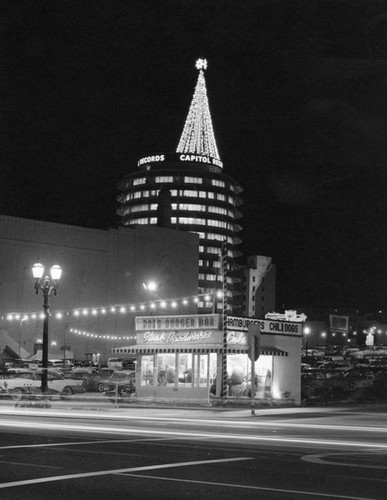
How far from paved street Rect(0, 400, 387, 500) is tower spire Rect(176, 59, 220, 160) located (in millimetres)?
126954

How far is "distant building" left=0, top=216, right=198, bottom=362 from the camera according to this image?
10100 cm

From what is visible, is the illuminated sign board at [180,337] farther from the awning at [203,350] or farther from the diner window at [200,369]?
the diner window at [200,369]

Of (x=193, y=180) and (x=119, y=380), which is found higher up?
(x=193, y=180)

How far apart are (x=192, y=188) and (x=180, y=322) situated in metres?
114

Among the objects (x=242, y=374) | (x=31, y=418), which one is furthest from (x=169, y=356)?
(x=31, y=418)

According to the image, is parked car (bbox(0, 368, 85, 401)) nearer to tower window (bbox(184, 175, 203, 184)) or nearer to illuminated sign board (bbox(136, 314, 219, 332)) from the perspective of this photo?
illuminated sign board (bbox(136, 314, 219, 332))

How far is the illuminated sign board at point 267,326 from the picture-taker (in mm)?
38219

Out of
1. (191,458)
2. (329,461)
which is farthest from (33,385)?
(329,461)

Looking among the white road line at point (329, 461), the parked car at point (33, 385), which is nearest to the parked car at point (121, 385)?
the parked car at point (33, 385)

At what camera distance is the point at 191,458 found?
15.1 metres

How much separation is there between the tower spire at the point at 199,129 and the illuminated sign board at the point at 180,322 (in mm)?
109223

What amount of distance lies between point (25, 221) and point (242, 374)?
235 ft

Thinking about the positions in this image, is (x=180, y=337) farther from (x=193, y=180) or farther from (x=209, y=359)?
(x=193, y=180)

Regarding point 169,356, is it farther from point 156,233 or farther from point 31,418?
point 156,233
